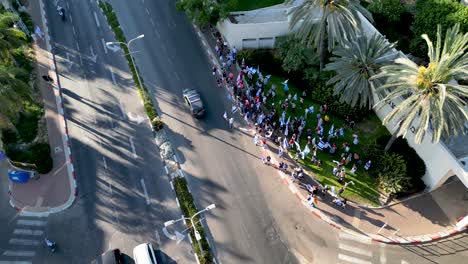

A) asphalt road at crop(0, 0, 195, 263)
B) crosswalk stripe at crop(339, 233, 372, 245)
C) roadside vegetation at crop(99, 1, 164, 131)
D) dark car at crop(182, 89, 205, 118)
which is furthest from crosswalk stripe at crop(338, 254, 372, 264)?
roadside vegetation at crop(99, 1, 164, 131)

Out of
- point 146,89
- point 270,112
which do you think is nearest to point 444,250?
point 270,112

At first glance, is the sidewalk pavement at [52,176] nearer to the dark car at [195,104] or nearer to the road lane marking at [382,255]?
the dark car at [195,104]

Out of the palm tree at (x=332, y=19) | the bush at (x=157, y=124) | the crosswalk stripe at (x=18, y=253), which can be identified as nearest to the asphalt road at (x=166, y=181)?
the crosswalk stripe at (x=18, y=253)

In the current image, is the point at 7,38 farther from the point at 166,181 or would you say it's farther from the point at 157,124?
the point at 166,181

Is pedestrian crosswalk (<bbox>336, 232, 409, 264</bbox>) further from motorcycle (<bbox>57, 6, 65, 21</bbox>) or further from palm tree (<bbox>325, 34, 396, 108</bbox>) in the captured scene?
motorcycle (<bbox>57, 6, 65, 21</bbox>)

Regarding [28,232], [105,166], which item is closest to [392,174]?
[105,166]

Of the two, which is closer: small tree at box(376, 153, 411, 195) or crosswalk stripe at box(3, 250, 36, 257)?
crosswalk stripe at box(3, 250, 36, 257)
